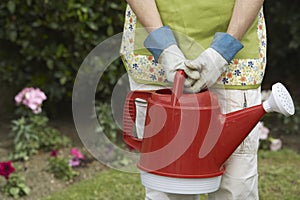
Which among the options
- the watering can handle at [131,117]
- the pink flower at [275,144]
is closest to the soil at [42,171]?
the pink flower at [275,144]

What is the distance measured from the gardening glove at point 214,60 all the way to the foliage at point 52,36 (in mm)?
2192

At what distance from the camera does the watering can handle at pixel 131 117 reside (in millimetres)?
2217

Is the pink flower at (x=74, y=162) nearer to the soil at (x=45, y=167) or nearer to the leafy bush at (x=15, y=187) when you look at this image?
the soil at (x=45, y=167)

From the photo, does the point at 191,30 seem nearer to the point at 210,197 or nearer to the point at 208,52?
the point at 208,52

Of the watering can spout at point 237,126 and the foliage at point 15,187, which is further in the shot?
the foliage at point 15,187

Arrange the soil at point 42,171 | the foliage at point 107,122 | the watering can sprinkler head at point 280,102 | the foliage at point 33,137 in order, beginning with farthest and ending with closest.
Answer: the foliage at point 107,122 → the foliage at point 33,137 → the soil at point 42,171 → the watering can sprinkler head at point 280,102

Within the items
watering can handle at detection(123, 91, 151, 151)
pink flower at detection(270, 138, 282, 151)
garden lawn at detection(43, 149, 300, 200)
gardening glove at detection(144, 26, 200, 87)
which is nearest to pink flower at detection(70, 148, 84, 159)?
garden lawn at detection(43, 149, 300, 200)

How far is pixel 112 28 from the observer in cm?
431

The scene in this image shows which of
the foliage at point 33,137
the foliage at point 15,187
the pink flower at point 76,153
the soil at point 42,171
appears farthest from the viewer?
the foliage at point 33,137

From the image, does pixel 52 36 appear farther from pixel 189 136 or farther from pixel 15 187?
pixel 189 136

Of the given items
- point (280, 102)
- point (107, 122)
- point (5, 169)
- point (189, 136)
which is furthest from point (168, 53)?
point (107, 122)

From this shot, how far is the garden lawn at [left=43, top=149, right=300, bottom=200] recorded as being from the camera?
351cm

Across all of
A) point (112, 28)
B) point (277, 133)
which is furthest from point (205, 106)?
point (277, 133)

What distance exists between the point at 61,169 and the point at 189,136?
1.94m
